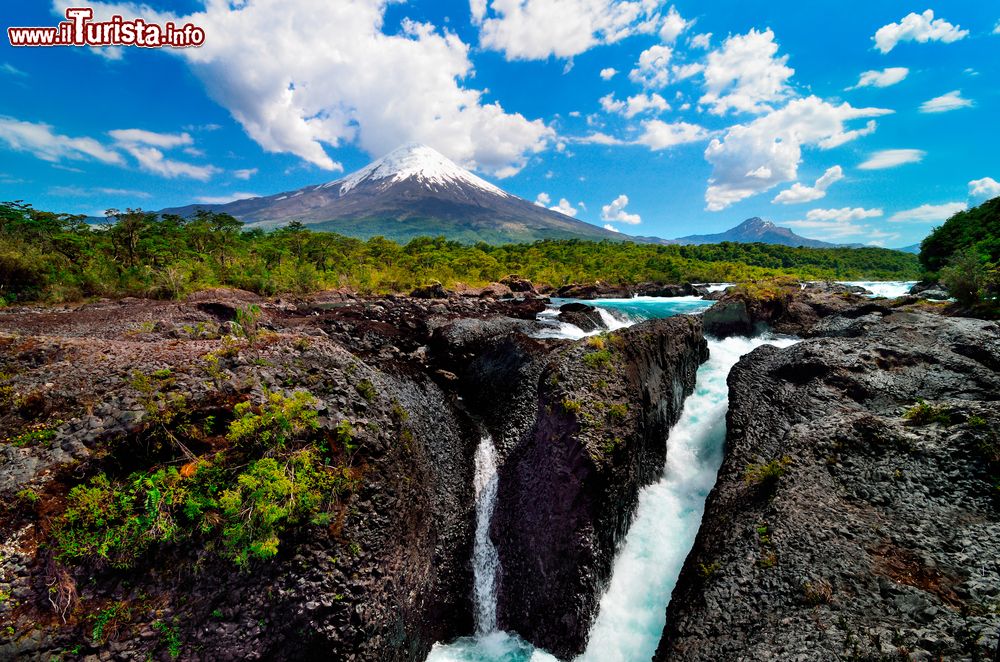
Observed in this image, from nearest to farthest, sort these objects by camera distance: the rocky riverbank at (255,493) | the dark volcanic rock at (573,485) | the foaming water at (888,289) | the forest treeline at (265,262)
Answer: the rocky riverbank at (255,493)
the dark volcanic rock at (573,485)
the forest treeline at (265,262)
the foaming water at (888,289)

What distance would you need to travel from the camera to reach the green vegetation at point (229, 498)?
18.3ft

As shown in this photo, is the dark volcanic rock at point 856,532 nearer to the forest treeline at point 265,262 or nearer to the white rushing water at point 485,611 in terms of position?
the white rushing water at point 485,611

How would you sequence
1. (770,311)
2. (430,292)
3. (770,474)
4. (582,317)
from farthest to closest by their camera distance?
(430,292)
(770,311)
(582,317)
(770,474)

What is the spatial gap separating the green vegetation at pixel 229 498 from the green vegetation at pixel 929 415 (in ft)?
42.9

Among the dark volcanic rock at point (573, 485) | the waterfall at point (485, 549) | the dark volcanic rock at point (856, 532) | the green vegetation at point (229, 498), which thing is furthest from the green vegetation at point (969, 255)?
the green vegetation at point (229, 498)

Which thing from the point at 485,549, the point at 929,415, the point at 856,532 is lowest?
the point at 485,549

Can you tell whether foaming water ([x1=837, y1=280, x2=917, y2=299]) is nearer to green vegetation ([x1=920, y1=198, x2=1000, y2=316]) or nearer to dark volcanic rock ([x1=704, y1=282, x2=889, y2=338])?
green vegetation ([x1=920, y1=198, x2=1000, y2=316])

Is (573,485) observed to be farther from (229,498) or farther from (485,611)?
(229,498)

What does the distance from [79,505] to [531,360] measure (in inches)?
451

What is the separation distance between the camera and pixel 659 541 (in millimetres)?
9969

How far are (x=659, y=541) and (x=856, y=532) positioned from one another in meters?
4.30

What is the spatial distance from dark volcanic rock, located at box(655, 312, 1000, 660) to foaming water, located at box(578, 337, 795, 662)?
102 cm

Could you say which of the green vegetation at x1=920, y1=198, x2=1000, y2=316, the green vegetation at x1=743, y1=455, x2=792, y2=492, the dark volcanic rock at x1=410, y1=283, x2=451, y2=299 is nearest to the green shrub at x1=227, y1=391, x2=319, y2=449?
the green vegetation at x1=743, y1=455, x2=792, y2=492

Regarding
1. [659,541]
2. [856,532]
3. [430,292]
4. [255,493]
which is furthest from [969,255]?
[430,292]
